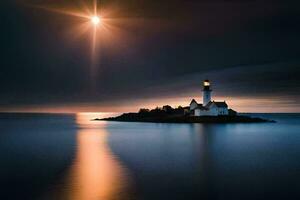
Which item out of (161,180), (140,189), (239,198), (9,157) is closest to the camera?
(239,198)

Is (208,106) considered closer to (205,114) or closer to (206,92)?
(205,114)

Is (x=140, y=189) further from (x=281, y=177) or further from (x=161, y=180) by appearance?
(x=281, y=177)

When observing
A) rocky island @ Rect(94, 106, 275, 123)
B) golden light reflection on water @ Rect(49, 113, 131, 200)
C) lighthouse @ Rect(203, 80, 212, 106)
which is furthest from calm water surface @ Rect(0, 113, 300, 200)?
rocky island @ Rect(94, 106, 275, 123)

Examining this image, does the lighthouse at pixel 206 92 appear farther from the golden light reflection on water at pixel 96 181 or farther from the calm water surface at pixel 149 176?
the golden light reflection on water at pixel 96 181

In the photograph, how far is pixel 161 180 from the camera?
2148cm

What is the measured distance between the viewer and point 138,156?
33.2 m

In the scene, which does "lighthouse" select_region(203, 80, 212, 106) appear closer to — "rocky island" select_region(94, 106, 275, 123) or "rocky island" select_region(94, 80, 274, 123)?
"rocky island" select_region(94, 80, 274, 123)

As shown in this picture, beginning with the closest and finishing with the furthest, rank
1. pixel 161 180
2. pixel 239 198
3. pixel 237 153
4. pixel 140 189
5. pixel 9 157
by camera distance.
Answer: pixel 239 198
pixel 140 189
pixel 161 180
pixel 9 157
pixel 237 153

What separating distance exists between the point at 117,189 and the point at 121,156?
1418 centimetres

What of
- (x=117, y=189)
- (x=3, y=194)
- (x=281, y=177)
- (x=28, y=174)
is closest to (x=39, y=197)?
(x=3, y=194)

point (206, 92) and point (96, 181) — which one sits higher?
point (206, 92)

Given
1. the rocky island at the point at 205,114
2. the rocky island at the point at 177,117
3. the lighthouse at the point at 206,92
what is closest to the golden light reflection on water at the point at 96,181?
the lighthouse at the point at 206,92

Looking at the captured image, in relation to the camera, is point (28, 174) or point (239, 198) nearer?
point (239, 198)

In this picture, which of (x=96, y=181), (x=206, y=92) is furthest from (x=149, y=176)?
(x=206, y=92)
